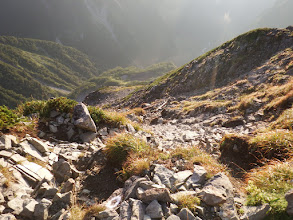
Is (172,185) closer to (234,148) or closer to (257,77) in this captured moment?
(234,148)

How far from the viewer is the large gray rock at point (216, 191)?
374 centimetres


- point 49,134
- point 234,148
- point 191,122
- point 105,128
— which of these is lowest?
point 234,148

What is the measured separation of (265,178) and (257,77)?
989 inches

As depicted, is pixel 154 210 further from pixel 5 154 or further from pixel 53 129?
pixel 53 129

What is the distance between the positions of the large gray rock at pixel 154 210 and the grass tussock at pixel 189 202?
1.65 ft

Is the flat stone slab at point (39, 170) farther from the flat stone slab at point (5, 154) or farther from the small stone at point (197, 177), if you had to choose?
the small stone at point (197, 177)

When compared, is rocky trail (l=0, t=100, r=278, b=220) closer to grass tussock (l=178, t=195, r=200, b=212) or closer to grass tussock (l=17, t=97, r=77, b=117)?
grass tussock (l=178, t=195, r=200, b=212)

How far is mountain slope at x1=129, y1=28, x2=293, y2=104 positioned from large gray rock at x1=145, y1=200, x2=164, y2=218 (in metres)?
31.3

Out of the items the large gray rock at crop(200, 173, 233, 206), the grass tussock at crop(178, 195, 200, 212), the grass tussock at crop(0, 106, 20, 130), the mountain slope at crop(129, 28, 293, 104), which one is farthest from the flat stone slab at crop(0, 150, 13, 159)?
the mountain slope at crop(129, 28, 293, 104)

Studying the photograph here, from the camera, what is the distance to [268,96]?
48.9 ft

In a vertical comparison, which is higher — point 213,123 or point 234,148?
point 213,123

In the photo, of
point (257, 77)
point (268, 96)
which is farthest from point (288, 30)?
point (268, 96)

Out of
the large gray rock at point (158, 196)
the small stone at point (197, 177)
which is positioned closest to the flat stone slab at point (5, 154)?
the large gray rock at point (158, 196)

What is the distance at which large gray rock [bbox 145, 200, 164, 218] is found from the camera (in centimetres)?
→ 348
